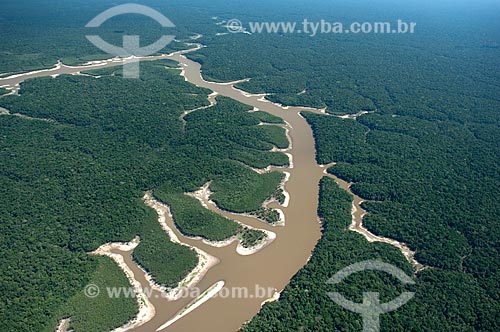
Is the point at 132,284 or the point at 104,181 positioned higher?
the point at 104,181

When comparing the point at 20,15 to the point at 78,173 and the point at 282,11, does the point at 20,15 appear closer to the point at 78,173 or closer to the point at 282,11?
the point at 282,11

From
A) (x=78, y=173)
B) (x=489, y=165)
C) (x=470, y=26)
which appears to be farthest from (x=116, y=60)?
(x=470, y=26)

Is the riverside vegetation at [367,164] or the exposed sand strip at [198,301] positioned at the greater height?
the riverside vegetation at [367,164]

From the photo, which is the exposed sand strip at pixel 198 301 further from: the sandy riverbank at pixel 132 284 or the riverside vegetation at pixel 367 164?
the riverside vegetation at pixel 367 164

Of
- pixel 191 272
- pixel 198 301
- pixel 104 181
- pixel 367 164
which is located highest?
pixel 367 164

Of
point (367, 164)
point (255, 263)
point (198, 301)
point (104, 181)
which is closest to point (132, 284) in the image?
point (198, 301)

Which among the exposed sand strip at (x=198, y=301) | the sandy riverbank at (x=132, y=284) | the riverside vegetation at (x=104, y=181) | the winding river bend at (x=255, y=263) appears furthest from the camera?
the riverside vegetation at (x=104, y=181)

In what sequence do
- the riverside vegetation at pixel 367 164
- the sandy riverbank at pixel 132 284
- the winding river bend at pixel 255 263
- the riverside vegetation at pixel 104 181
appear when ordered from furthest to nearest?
the riverside vegetation at pixel 104 181
the riverside vegetation at pixel 367 164
the winding river bend at pixel 255 263
the sandy riverbank at pixel 132 284

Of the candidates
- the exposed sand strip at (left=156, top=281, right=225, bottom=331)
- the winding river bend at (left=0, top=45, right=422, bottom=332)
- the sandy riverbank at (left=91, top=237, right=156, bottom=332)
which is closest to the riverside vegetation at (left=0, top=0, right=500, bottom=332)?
the sandy riverbank at (left=91, top=237, right=156, bottom=332)

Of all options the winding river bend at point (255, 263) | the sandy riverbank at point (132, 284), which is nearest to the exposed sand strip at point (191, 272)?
the winding river bend at point (255, 263)

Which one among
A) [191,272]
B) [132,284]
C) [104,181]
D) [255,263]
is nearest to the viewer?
[132,284]

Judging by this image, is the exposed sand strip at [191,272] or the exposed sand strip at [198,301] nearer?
the exposed sand strip at [198,301]

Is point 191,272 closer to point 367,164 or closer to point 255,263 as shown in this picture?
point 255,263
